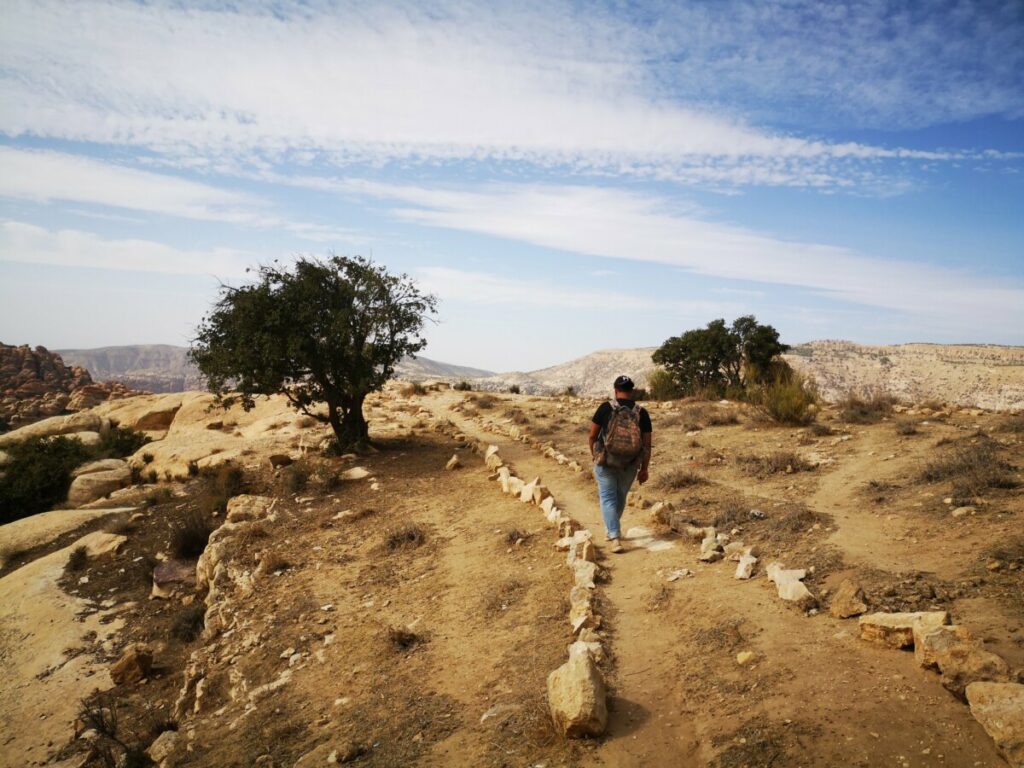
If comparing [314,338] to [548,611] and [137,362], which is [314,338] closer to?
[548,611]

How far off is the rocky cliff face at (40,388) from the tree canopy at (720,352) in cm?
4337

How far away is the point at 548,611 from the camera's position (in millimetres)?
6184

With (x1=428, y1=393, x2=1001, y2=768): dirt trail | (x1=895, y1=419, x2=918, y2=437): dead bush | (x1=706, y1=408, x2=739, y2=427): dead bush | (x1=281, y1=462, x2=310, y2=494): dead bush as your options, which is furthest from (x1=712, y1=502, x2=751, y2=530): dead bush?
(x1=281, y1=462, x2=310, y2=494): dead bush

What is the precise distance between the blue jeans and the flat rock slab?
3.33 metres

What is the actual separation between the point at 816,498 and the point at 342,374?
445 inches

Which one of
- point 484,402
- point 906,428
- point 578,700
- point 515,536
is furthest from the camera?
point 484,402

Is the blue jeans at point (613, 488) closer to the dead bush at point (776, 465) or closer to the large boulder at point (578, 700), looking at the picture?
the large boulder at point (578, 700)

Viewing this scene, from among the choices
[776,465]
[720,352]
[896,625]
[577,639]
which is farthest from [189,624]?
[720,352]

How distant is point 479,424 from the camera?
19750 mm

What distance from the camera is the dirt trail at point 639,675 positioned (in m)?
3.67

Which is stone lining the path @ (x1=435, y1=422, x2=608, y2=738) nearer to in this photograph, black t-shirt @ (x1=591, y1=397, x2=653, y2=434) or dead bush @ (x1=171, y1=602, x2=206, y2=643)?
black t-shirt @ (x1=591, y1=397, x2=653, y2=434)

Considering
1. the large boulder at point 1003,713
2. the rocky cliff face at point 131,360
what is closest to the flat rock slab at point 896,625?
the large boulder at point 1003,713

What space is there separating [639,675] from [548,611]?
173cm

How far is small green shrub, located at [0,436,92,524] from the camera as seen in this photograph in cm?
1589
